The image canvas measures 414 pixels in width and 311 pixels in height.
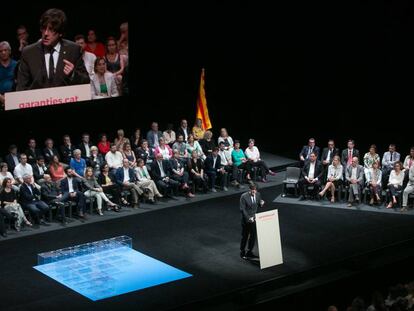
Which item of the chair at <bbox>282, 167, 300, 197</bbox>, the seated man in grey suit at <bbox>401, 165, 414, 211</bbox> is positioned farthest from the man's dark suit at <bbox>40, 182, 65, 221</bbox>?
the seated man in grey suit at <bbox>401, 165, 414, 211</bbox>

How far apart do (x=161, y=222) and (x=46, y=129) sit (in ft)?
10.8

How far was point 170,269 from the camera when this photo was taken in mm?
12219

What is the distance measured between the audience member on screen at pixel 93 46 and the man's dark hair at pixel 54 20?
0.60 metres

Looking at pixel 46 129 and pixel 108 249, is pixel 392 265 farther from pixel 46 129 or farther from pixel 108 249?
pixel 46 129

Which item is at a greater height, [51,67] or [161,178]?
[51,67]

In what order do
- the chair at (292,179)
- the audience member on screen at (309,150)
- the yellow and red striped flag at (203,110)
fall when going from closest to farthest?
1. the chair at (292,179)
2. the audience member on screen at (309,150)
3. the yellow and red striped flag at (203,110)

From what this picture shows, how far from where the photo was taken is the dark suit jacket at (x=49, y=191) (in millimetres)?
14141

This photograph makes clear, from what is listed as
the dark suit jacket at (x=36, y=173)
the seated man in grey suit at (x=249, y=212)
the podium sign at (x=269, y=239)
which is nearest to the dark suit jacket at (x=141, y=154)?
the dark suit jacket at (x=36, y=173)

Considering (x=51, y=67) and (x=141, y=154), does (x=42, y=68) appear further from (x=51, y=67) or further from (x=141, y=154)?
(x=141, y=154)

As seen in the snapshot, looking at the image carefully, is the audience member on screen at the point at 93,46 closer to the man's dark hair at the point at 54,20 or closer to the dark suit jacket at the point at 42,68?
the dark suit jacket at the point at 42,68

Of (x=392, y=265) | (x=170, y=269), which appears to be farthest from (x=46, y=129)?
(x=392, y=265)

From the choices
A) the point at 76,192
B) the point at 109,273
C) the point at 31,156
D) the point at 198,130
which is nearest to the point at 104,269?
the point at 109,273

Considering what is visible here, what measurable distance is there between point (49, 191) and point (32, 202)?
428 mm

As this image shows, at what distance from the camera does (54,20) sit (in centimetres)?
1523
